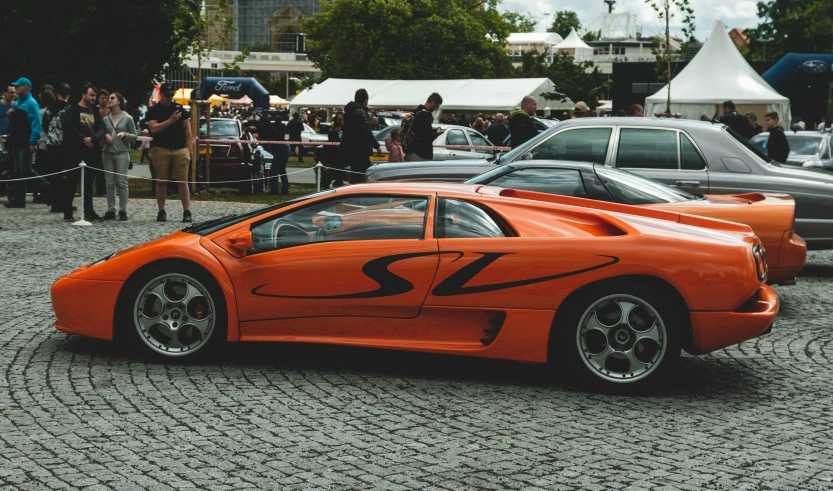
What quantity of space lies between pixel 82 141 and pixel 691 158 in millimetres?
8497

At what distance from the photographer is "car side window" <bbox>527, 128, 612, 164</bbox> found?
1062cm

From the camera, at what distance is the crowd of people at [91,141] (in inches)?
572

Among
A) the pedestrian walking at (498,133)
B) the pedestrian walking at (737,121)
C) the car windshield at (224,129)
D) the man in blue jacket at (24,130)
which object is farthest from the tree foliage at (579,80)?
the man in blue jacket at (24,130)

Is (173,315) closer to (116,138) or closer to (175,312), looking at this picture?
(175,312)

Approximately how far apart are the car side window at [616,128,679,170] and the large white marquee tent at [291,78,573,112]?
97.4 feet

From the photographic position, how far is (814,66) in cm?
3725

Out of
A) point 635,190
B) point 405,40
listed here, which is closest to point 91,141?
point 635,190

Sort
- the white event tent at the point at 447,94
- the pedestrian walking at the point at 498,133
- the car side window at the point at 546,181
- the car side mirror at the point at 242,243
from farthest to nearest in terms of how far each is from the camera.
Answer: the white event tent at the point at 447,94 → the pedestrian walking at the point at 498,133 → the car side window at the point at 546,181 → the car side mirror at the point at 242,243

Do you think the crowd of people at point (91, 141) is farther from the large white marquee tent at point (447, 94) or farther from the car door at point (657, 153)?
the large white marquee tent at point (447, 94)

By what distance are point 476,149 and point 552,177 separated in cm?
1446

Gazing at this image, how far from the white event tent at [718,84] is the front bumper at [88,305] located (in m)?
24.1

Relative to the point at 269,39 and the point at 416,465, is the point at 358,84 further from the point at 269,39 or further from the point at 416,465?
the point at 269,39

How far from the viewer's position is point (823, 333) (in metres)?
8.20

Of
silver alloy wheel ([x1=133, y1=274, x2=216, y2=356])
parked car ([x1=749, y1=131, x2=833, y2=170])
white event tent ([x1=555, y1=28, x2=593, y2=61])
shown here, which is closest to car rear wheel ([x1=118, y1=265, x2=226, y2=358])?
silver alloy wheel ([x1=133, y1=274, x2=216, y2=356])
